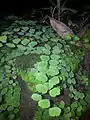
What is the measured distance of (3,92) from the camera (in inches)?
87.0

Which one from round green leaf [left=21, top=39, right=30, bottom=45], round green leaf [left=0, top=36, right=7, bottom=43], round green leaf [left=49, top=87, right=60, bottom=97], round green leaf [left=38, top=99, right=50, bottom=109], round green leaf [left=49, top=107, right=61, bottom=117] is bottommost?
round green leaf [left=49, top=107, right=61, bottom=117]

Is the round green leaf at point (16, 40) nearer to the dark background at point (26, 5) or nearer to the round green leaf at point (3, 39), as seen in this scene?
the round green leaf at point (3, 39)

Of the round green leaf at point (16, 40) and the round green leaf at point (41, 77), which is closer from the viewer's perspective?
the round green leaf at point (41, 77)

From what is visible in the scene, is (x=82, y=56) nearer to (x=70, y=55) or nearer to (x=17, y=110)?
(x=70, y=55)

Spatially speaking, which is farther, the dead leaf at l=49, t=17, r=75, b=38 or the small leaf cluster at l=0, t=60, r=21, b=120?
the dead leaf at l=49, t=17, r=75, b=38

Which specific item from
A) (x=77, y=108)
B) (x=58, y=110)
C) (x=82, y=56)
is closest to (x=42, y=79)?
(x=58, y=110)

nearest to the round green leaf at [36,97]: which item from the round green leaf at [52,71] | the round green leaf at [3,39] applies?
the round green leaf at [52,71]

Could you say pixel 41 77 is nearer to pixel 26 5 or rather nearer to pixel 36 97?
pixel 36 97

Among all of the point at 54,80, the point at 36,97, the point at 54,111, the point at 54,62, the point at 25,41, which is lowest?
the point at 54,111

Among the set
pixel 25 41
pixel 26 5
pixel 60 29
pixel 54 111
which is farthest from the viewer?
pixel 26 5

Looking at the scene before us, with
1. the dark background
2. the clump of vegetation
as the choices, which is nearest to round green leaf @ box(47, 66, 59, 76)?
the clump of vegetation

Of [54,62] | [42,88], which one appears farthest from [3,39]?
[42,88]

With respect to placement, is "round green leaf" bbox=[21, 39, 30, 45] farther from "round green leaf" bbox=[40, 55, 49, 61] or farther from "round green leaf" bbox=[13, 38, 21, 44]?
"round green leaf" bbox=[40, 55, 49, 61]

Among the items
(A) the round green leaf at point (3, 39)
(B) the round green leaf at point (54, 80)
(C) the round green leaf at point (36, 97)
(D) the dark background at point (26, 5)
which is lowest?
(C) the round green leaf at point (36, 97)
